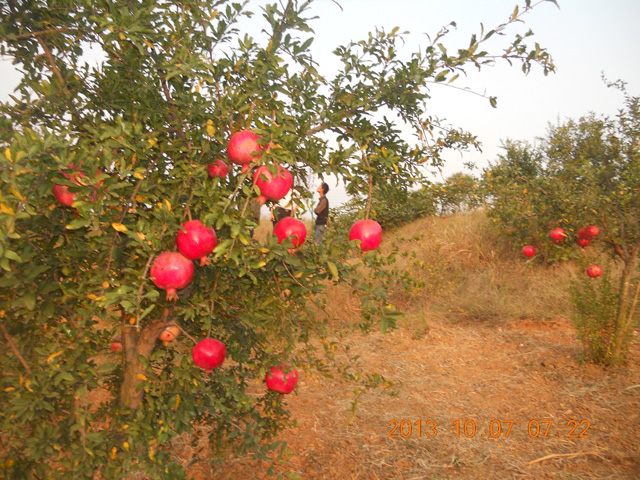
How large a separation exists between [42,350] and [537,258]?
23.0 feet

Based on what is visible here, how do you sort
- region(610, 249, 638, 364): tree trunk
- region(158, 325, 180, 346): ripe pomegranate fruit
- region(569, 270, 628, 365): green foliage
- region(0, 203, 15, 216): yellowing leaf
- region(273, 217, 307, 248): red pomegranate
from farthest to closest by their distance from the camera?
region(569, 270, 628, 365): green foliage, region(610, 249, 638, 364): tree trunk, region(158, 325, 180, 346): ripe pomegranate fruit, region(273, 217, 307, 248): red pomegranate, region(0, 203, 15, 216): yellowing leaf

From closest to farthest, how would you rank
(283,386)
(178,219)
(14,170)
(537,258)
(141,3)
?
(14,170), (178,219), (141,3), (283,386), (537,258)

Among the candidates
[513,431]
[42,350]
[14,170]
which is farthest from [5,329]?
[513,431]

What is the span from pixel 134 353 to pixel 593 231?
15.6 feet

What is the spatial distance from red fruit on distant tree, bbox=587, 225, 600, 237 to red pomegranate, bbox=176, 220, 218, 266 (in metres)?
4.74

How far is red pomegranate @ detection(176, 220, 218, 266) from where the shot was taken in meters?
1.22

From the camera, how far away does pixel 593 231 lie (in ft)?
15.8

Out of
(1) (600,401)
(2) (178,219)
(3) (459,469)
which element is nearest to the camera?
(2) (178,219)

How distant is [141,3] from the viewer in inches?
56.0

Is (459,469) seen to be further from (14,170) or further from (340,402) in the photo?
(14,170)

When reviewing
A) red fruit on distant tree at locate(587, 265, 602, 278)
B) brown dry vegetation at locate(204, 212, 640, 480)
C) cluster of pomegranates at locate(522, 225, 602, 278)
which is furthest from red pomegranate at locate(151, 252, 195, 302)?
red fruit on distant tree at locate(587, 265, 602, 278)

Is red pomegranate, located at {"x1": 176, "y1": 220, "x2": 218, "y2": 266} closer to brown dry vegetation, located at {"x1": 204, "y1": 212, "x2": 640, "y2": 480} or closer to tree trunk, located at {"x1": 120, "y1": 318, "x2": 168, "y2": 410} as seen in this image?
tree trunk, located at {"x1": 120, "y1": 318, "x2": 168, "y2": 410}

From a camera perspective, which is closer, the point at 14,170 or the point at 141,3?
the point at 14,170
